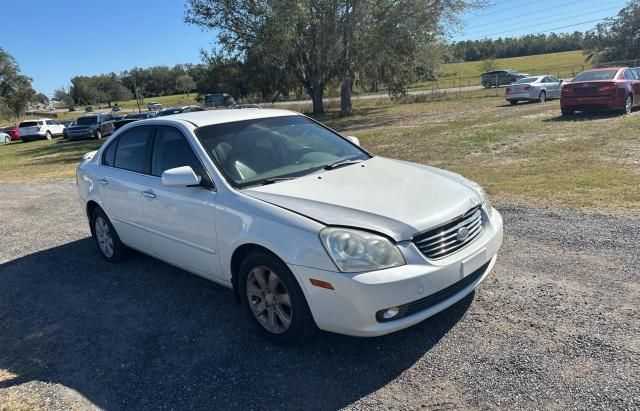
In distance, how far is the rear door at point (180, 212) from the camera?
3924 millimetres

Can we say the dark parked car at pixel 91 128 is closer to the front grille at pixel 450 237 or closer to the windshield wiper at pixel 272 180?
the windshield wiper at pixel 272 180

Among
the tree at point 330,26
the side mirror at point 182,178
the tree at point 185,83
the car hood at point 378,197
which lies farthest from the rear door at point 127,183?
the tree at point 185,83

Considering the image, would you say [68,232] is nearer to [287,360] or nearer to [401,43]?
[287,360]

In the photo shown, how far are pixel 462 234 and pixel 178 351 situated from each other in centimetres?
221

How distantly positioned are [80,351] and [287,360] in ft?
5.42

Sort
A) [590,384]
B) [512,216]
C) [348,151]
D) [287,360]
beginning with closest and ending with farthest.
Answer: [590,384] → [287,360] → [348,151] → [512,216]

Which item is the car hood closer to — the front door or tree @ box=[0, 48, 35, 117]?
the front door

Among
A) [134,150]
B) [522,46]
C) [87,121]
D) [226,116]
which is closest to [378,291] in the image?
[226,116]

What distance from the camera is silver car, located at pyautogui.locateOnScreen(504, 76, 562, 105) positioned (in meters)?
24.2

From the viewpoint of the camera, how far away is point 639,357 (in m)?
3.01

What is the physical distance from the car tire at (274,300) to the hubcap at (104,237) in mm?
2606

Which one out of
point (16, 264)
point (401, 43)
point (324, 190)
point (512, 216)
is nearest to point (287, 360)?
point (324, 190)

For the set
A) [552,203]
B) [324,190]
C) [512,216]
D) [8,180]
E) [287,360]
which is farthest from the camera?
[8,180]

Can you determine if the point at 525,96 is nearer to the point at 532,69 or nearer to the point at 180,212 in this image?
the point at 180,212
